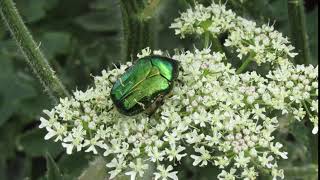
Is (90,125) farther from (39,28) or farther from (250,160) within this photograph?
(39,28)

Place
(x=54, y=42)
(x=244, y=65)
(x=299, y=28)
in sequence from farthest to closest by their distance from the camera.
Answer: (x=54, y=42) → (x=299, y=28) → (x=244, y=65)

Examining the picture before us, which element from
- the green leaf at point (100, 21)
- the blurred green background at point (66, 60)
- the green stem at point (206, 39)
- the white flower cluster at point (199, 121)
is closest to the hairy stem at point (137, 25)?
the blurred green background at point (66, 60)

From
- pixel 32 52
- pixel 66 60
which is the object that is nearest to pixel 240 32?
pixel 32 52

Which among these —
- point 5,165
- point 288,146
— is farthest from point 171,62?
point 5,165

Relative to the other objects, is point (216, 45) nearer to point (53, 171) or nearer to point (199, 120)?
point (199, 120)

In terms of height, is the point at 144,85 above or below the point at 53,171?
above

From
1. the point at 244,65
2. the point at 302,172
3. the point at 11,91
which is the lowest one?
the point at 302,172

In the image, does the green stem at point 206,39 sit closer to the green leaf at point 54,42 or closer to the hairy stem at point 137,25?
the hairy stem at point 137,25
